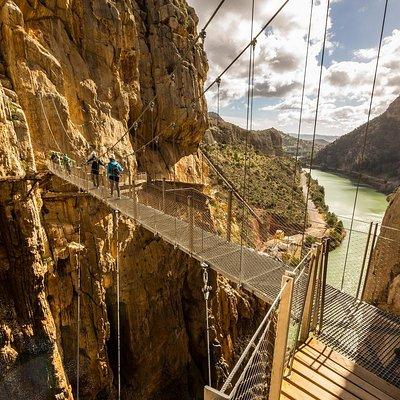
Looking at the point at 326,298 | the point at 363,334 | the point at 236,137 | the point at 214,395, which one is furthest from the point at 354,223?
the point at 236,137

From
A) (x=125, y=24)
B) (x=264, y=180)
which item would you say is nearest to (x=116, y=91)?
(x=125, y=24)

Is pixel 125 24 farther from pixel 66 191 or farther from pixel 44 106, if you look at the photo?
pixel 66 191

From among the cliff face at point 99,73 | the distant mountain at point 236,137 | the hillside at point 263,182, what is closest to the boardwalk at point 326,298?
the cliff face at point 99,73

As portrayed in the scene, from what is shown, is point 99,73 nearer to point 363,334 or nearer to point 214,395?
point 363,334

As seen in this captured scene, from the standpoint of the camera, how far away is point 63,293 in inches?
300

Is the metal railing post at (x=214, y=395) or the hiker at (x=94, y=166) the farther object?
the hiker at (x=94, y=166)

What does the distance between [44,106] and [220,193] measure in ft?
57.9

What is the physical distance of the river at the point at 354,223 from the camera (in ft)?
66.8

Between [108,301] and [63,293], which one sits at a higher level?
[63,293]

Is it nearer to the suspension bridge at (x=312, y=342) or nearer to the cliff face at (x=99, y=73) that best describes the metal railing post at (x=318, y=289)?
the suspension bridge at (x=312, y=342)

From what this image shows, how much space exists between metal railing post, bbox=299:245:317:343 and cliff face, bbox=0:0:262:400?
18.4 feet

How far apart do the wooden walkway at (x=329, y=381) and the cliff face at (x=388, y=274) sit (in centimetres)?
301

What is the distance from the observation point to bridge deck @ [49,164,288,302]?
4113 mm

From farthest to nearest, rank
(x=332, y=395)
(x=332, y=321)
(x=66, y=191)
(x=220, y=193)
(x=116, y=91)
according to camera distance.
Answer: (x=220, y=193), (x=116, y=91), (x=66, y=191), (x=332, y=321), (x=332, y=395)
